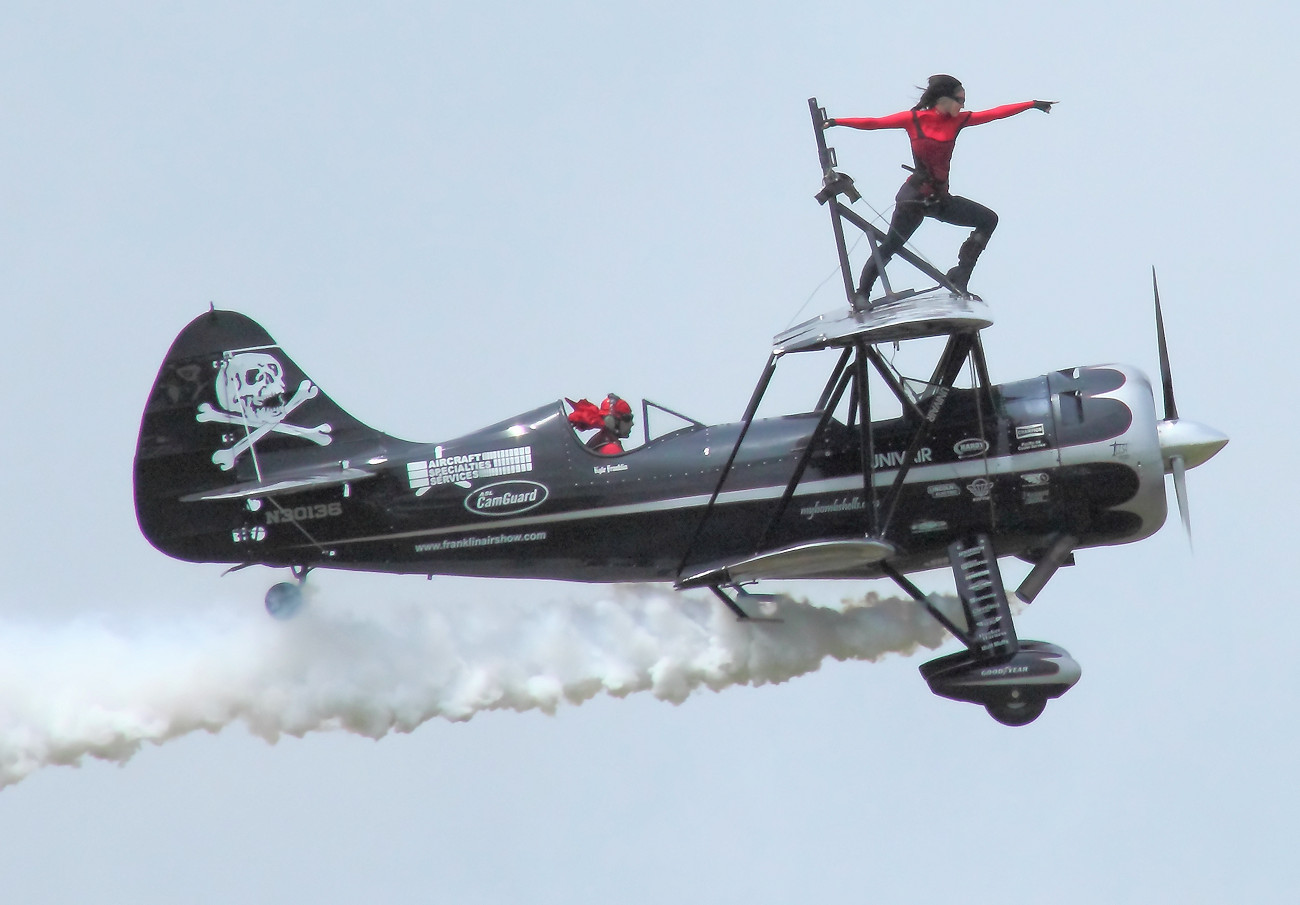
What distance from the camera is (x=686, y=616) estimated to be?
24812mm

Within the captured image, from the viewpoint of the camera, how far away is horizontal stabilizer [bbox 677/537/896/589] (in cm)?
2270

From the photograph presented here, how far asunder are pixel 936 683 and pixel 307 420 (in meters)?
6.20

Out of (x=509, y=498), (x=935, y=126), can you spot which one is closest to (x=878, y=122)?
(x=935, y=126)

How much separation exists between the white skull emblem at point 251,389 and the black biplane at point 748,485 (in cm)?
2

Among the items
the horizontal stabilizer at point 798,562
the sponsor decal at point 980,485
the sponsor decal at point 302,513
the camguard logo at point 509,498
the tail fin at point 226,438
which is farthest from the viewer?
the tail fin at point 226,438

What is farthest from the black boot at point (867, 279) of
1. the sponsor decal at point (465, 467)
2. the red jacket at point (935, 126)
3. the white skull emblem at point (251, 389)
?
the white skull emblem at point (251, 389)

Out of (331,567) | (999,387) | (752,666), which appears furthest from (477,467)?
(999,387)

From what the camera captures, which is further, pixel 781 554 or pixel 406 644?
pixel 406 644

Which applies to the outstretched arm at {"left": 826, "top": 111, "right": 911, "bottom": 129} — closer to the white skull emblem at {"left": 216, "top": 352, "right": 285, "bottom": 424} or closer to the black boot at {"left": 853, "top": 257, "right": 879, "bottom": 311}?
the black boot at {"left": 853, "top": 257, "right": 879, "bottom": 311}

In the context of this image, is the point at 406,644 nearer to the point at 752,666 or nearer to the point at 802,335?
the point at 752,666

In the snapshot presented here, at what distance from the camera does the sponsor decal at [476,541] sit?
23828 mm

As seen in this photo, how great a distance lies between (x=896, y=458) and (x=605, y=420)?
8.80ft

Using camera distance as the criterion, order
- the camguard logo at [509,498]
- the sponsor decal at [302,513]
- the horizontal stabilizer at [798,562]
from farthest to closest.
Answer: the sponsor decal at [302,513], the camguard logo at [509,498], the horizontal stabilizer at [798,562]

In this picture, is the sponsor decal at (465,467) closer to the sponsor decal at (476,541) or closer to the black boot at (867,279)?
the sponsor decal at (476,541)
